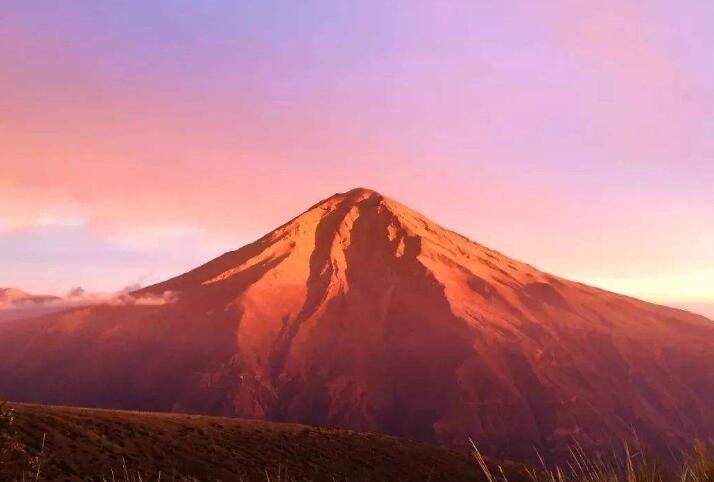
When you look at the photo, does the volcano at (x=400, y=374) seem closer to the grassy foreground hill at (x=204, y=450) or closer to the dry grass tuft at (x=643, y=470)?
the grassy foreground hill at (x=204, y=450)

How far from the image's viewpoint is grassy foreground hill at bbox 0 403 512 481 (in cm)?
4303

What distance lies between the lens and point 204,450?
5653 centimetres

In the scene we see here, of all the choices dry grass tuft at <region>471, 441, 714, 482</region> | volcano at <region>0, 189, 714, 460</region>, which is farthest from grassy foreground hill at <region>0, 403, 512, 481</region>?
volcano at <region>0, 189, 714, 460</region>

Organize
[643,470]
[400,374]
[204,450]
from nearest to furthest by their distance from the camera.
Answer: [643,470], [204,450], [400,374]

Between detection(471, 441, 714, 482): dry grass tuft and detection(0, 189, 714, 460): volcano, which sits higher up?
detection(471, 441, 714, 482): dry grass tuft

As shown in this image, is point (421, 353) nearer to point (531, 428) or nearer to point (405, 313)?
point (405, 313)

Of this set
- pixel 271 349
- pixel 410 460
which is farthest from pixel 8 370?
pixel 410 460

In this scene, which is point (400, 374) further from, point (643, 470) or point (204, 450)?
point (643, 470)

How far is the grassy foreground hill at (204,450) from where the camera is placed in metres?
A: 43.0

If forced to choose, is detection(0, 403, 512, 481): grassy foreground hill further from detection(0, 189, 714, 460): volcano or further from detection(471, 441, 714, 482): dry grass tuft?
detection(0, 189, 714, 460): volcano

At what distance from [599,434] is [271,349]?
292 ft

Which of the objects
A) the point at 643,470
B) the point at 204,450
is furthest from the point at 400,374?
the point at 643,470

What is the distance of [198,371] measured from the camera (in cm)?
17850

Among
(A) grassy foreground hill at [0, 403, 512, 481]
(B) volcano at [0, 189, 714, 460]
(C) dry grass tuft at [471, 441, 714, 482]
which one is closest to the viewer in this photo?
(C) dry grass tuft at [471, 441, 714, 482]
